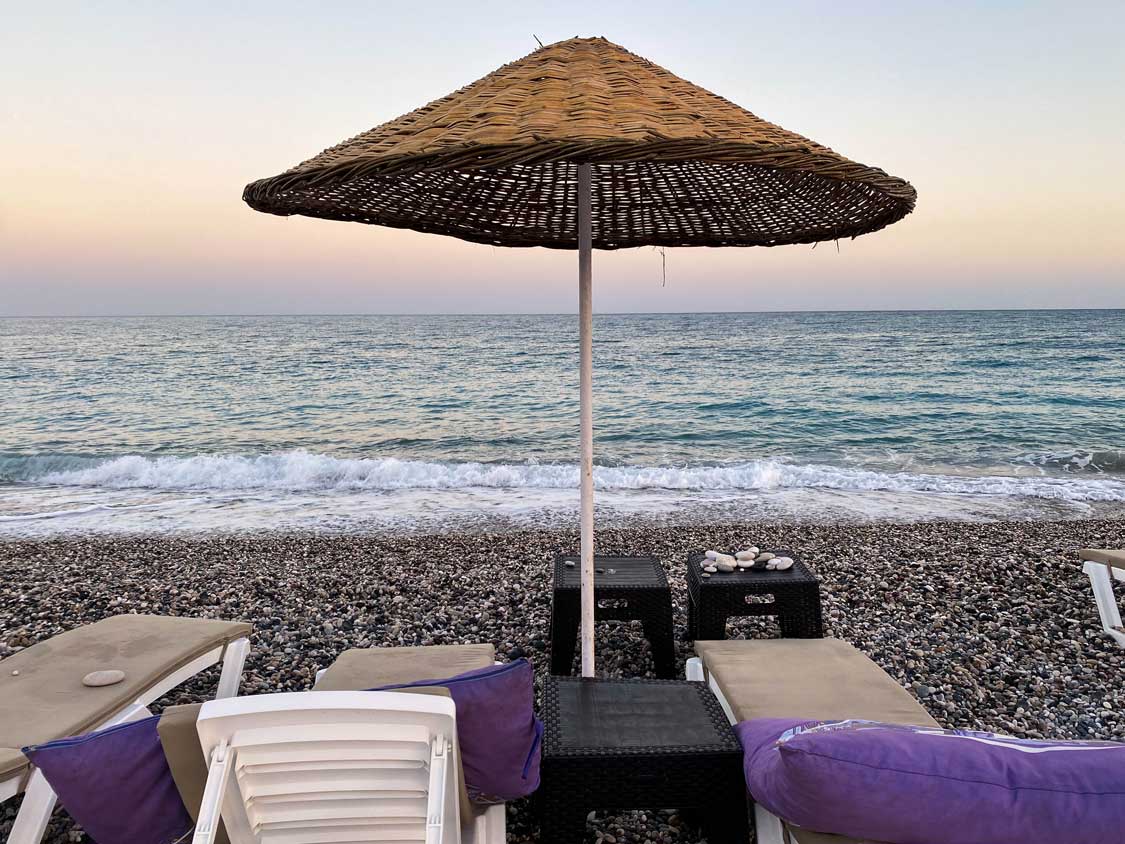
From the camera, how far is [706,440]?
49.5 feet

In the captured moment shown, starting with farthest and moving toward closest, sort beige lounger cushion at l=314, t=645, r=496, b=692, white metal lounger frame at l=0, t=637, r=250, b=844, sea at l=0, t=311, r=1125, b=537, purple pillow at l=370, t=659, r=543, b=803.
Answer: sea at l=0, t=311, r=1125, b=537
beige lounger cushion at l=314, t=645, r=496, b=692
white metal lounger frame at l=0, t=637, r=250, b=844
purple pillow at l=370, t=659, r=543, b=803

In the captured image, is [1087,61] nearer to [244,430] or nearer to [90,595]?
[90,595]

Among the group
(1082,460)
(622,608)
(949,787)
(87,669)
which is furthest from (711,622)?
(1082,460)

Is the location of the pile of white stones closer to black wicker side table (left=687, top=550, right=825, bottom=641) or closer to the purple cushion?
black wicker side table (left=687, top=550, right=825, bottom=641)

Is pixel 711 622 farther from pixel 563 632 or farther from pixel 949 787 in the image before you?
pixel 949 787

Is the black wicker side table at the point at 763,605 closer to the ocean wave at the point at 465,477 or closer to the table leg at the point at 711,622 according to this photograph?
the table leg at the point at 711,622

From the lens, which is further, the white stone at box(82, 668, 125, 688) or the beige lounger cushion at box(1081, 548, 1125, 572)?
the beige lounger cushion at box(1081, 548, 1125, 572)

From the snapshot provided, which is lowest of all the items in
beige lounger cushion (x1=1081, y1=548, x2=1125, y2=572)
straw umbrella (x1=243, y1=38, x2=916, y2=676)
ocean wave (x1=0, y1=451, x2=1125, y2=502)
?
ocean wave (x1=0, y1=451, x2=1125, y2=502)

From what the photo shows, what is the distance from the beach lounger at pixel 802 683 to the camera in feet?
7.48

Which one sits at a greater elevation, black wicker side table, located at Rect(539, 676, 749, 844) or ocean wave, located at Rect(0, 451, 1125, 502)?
black wicker side table, located at Rect(539, 676, 749, 844)

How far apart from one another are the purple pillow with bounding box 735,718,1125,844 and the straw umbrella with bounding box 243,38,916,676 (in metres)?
1.07

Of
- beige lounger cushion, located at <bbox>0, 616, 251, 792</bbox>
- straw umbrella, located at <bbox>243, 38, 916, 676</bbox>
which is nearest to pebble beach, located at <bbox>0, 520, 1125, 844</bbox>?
beige lounger cushion, located at <bbox>0, 616, 251, 792</bbox>

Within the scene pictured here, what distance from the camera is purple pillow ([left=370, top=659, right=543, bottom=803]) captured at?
161 cm

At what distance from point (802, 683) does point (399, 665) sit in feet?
5.32
